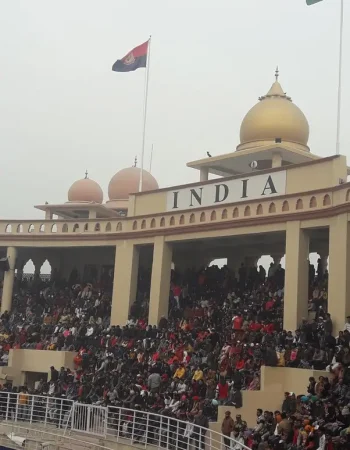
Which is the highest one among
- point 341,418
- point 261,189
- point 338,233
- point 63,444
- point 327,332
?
point 261,189

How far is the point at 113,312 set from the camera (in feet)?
85.8

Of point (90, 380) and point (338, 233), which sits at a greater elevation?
point (338, 233)

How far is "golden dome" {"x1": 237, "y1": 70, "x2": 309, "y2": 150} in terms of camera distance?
2608cm

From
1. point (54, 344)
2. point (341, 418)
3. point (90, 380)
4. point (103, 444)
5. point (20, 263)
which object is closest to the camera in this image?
point (341, 418)

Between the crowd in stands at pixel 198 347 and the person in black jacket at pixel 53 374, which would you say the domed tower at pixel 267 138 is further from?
the person in black jacket at pixel 53 374

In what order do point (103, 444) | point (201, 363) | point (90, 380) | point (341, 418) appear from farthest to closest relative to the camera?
point (90, 380) → point (201, 363) → point (103, 444) → point (341, 418)

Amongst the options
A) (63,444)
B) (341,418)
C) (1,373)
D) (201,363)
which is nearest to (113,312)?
(1,373)

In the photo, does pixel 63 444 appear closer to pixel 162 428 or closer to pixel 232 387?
pixel 162 428

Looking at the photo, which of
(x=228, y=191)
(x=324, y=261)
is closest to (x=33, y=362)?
(x=228, y=191)

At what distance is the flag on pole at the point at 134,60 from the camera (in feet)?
92.0

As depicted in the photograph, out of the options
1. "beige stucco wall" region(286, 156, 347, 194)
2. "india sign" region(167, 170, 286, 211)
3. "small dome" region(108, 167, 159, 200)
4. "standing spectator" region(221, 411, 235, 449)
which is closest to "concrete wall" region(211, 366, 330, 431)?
"standing spectator" region(221, 411, 235, 449)

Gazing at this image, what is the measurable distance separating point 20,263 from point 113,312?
9164 millimetres

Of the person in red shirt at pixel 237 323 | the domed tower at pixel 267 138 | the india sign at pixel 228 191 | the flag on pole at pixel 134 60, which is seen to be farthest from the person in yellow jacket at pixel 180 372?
the flag on pole at pixel 134 60

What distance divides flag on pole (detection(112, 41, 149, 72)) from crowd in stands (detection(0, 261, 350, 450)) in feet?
25.9
